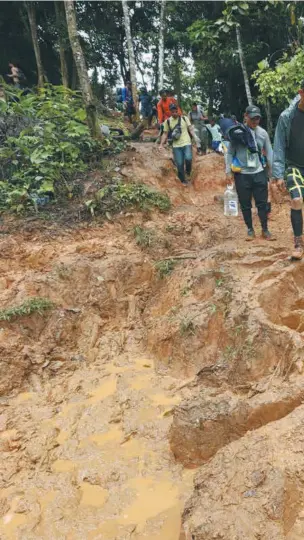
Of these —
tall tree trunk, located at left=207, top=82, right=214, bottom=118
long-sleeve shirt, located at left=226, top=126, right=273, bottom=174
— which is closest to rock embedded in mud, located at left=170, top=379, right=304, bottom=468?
long-sleeve shirt, located at left=226, top=126, right=273, bottom=174

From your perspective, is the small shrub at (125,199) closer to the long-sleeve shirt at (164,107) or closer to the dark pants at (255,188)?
the dark pants at (255,188)

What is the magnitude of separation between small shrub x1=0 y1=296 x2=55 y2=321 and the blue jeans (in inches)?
159

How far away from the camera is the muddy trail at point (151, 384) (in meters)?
2.37

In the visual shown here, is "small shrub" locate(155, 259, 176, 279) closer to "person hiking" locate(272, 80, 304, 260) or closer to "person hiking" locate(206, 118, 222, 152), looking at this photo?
"person hiking" locate(272, 80, 304, 260)

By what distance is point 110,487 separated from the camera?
284 cm

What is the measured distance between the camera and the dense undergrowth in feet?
21.0

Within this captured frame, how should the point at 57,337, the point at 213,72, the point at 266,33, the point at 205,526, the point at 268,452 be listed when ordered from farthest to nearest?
the point at 213,72 < the point at 266,33 < the point at 57,337 < the point at 268,452 < the point at 205,526

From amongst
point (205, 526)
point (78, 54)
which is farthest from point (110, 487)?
point (78, 54)

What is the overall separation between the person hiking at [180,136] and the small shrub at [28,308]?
4078 millimetres

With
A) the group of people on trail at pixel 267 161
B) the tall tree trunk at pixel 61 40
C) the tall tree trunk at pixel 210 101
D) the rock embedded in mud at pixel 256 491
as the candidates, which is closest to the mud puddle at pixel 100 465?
the rock embedded in mud at pixel 256 491

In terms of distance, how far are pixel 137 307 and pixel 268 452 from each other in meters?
2.87

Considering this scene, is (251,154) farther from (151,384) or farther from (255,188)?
(151,384)

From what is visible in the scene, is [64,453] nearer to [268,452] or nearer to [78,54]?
[268,452]

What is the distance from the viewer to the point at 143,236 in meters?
5.70
